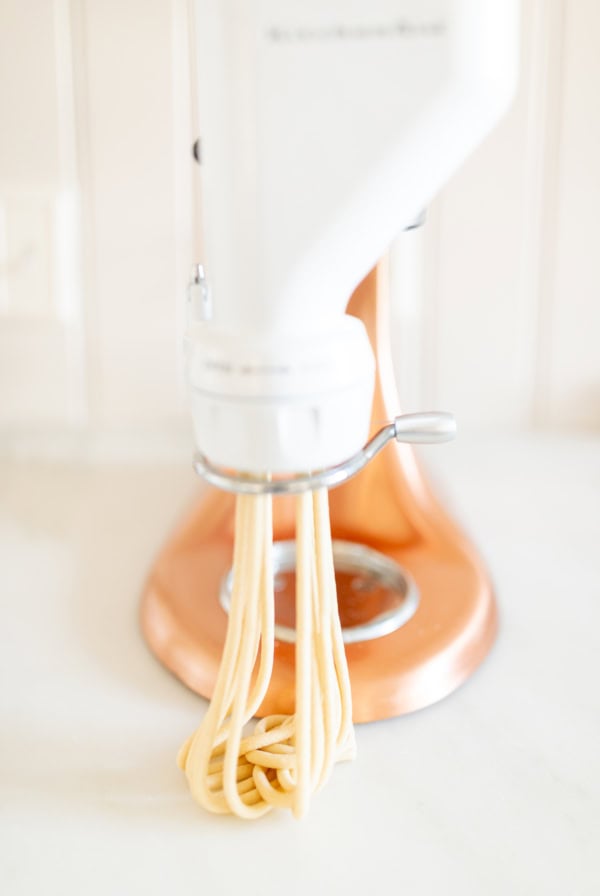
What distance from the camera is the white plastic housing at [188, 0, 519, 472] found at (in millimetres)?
322

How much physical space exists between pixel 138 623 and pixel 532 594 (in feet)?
0.81

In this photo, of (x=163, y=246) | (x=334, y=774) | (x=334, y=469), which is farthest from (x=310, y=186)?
(x=163, y=246)

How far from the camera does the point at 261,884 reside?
37cm

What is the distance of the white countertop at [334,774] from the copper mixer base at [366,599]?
0.01 meters

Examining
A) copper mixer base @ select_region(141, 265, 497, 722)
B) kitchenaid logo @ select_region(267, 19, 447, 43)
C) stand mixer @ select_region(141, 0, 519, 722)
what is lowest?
copper mixer base @ select_region(141, 265, 497, 722)

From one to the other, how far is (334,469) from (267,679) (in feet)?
0.33

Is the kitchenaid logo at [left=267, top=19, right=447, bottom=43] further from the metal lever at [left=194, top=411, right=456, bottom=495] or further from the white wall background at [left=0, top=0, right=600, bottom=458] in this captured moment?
the white wall background at [left=0, top=0, right=600, bottom=458]

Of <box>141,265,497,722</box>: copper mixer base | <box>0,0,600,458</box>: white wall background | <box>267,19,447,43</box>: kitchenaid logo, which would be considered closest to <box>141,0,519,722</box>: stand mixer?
<box>267,19,447,43</box>: kitchenaid logo

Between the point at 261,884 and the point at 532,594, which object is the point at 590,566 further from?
the point at 261,884

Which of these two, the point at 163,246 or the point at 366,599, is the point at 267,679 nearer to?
the point at 366,599

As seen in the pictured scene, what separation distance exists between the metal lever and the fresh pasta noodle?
10mm

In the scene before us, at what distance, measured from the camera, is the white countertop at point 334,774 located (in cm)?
37

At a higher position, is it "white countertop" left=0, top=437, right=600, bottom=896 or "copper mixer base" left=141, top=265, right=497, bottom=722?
"copper mixer base" left=141, top=265, right=497, bottom=722

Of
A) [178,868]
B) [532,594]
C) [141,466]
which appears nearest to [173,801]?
[178,868]
